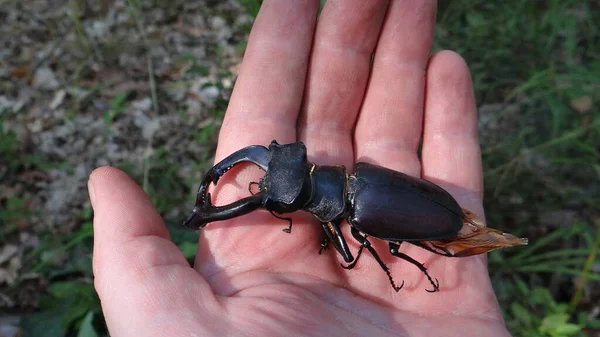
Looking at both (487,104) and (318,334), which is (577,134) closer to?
(487,104)

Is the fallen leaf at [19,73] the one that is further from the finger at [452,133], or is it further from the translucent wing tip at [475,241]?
the translucent wing tip at [475,241]


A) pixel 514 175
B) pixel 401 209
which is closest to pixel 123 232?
pixel 401 209

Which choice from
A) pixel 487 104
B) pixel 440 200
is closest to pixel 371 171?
pixel 440 200

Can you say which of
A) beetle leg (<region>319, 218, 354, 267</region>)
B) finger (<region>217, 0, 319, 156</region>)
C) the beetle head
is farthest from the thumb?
beetle leg (<region>319, 218, 354, 267</region>)

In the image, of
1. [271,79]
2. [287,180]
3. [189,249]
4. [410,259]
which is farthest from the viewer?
[189,249]

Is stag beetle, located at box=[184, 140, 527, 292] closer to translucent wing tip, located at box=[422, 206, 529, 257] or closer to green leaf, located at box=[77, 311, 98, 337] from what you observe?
translucent wing tip, located at box=[422, 206, 529, 257]

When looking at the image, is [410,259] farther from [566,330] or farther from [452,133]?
[566,330]
